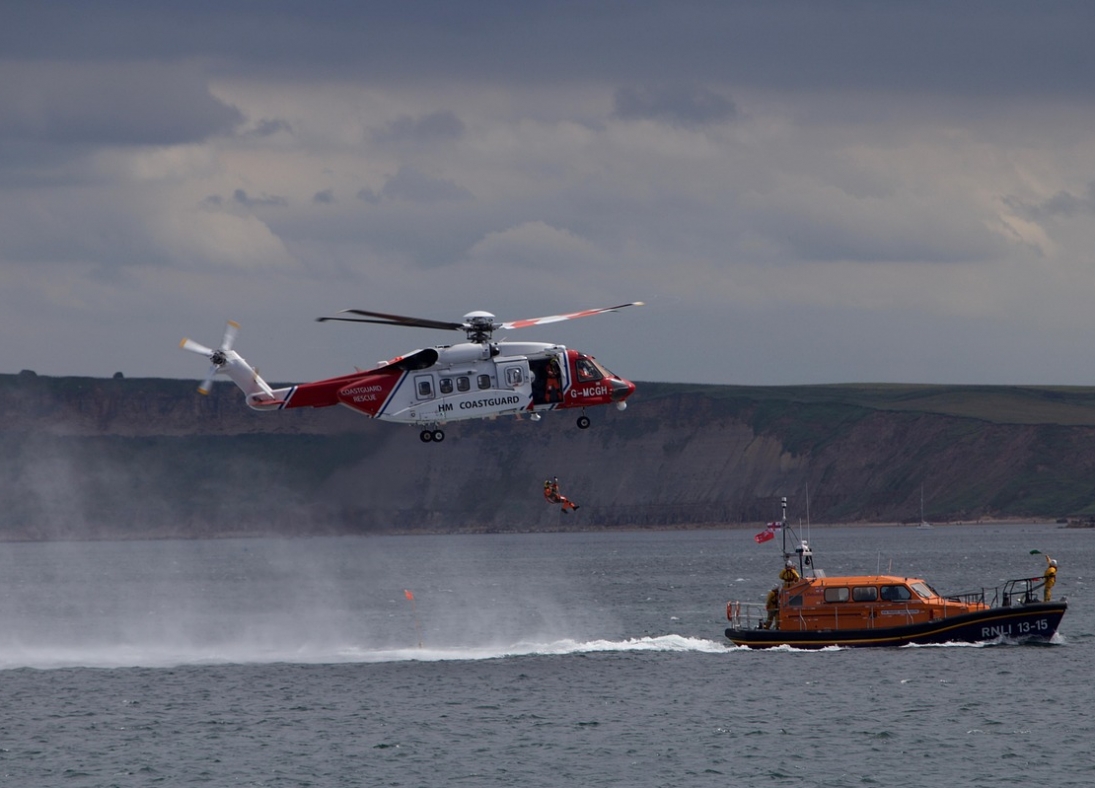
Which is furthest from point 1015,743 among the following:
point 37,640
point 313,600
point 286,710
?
point 313,600

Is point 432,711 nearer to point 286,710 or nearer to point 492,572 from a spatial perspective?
point 286,710

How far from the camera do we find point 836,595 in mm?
69312

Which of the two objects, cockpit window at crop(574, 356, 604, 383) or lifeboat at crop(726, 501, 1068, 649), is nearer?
cockpit window at crop(574, 356, 604, 383)

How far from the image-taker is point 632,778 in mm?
50750

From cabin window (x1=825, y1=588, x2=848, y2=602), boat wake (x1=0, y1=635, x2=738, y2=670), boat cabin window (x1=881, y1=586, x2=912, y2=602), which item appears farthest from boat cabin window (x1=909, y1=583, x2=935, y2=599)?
boat wake (x1=0, y1=635, x2=738, y2=670)

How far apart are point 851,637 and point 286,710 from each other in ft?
75.0

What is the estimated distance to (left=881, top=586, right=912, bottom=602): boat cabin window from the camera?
228ft

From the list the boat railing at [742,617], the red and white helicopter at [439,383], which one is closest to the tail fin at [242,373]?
the red and white helicopter at [439,383]

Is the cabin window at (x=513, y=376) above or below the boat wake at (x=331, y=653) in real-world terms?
above

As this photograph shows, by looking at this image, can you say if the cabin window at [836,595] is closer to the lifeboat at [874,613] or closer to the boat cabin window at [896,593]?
the lifeboat at [874,613]

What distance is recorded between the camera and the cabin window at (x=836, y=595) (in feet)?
226

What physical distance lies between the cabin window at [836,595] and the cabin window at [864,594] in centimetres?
36

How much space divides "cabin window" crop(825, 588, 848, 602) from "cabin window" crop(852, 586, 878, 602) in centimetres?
36

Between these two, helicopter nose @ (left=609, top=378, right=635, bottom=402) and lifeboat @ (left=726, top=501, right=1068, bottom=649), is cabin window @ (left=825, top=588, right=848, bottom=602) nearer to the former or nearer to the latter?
lifeboat @ (left=726, top=501, right=1068, bottom=649)
